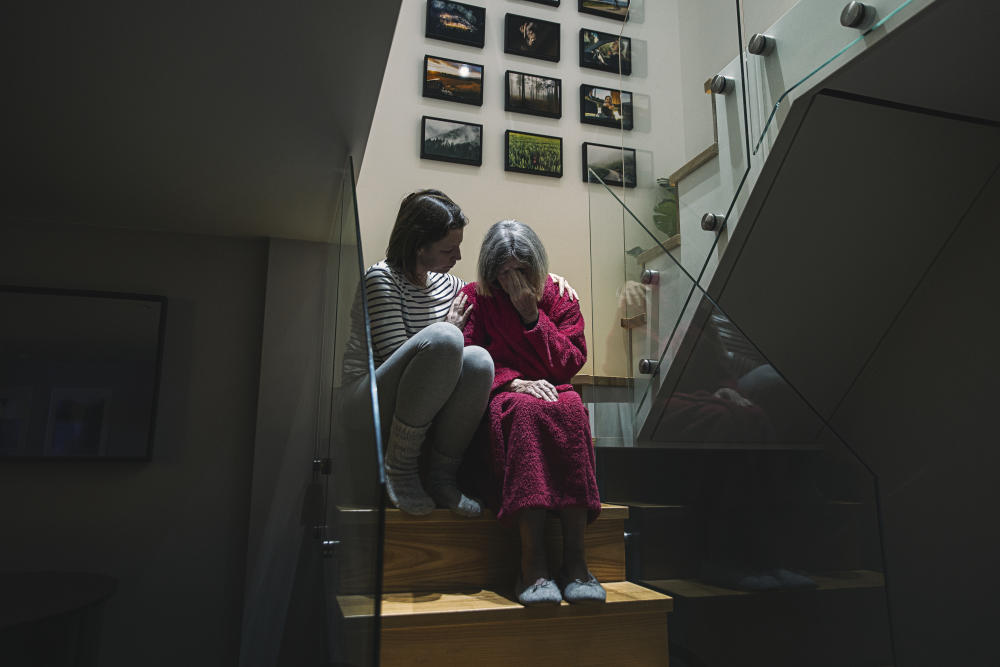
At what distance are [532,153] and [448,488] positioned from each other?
5.69 ft

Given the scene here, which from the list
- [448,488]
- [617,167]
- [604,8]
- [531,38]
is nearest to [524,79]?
[531,38]

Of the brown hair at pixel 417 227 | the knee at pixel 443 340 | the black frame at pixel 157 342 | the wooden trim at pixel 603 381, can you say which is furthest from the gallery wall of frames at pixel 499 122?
the knee at pixel 443 340

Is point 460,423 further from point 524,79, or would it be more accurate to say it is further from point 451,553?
point 524,79

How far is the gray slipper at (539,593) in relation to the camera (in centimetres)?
140

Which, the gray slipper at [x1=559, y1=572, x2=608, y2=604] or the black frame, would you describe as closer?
the gray slipper at [x1=559, y1=572, x2=608, y2=604]

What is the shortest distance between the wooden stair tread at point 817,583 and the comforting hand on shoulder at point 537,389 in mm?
524

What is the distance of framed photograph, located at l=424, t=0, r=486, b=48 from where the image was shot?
9.45 ft

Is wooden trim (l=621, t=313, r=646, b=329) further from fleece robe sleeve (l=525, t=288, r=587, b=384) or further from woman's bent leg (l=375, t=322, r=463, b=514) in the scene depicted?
woman's bent leg (l=375, t=322, r=463, b=514)

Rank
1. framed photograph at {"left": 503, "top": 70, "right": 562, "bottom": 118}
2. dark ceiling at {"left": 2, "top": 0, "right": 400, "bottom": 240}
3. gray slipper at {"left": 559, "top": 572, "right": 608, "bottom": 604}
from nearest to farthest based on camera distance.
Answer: dark ceiling at {"left": 2, "top": 0, "right": 400, "bottom": 240}, gray slipper at {"left": 559, "top": 572, "right": 608, "bottom": 604}, framed photograph at {"left": 503, "top": 70, "right": 562, "bottom": 118}

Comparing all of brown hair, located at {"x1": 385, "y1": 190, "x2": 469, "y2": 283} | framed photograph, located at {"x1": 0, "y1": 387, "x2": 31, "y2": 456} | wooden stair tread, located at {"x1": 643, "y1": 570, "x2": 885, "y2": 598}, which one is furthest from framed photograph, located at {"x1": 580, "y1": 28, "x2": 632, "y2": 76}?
framed photograph, located at {"x1": 0, "y1": 387, "x2": 31, "y2": 456}

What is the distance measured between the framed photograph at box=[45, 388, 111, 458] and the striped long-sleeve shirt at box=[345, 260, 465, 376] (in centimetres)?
109

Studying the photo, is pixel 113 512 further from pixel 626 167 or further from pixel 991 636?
pixel 991 636

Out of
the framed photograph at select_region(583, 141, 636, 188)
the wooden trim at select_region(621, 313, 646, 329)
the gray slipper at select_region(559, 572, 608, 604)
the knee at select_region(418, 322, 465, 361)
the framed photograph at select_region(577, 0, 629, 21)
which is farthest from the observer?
the framed photograph at select_region(577, 0, 629, 21)

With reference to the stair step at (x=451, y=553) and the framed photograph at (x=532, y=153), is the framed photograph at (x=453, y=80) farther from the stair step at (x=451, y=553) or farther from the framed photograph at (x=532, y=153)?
the stair step at (x=451, y=553)
